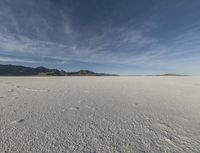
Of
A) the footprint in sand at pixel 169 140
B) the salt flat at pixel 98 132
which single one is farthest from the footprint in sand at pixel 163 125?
the footprint in sand at pixel 169 140

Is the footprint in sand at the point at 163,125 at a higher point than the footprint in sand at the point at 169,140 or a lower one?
higher

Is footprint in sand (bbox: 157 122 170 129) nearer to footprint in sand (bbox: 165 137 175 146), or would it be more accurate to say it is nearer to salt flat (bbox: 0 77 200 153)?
salt flat (bbox: 0 77 200 153)

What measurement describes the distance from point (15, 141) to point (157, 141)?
80.4 inches

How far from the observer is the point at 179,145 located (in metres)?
1.75

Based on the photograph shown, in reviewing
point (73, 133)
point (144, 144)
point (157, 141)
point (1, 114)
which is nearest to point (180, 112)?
point (157, 141)

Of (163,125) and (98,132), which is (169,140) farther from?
(98,132)

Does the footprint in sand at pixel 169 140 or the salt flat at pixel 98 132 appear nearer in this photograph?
the salt flat at pixel 98 132

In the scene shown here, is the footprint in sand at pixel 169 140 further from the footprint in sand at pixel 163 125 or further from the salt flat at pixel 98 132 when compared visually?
the footprint in sand at pixel 163 125

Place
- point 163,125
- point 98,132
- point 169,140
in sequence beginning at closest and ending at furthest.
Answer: point 169,140 → point 98,132 → point 163,125

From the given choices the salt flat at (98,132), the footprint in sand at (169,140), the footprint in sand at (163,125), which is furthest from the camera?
the footprint in sand at (163,125)

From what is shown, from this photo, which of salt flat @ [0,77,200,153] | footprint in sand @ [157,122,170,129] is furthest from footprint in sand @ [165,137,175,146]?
footprint in sand @ [157,122,170,129]

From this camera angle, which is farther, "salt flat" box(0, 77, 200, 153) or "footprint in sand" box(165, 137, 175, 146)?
"footprint in sand" box(165, 137, 175, 146)

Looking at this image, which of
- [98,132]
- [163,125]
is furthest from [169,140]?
[98,132]

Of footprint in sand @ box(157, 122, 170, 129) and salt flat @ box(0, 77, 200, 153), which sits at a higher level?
footprint in sand @ box(157, 122, 170, 129)
